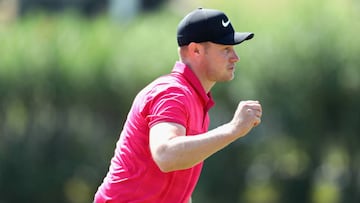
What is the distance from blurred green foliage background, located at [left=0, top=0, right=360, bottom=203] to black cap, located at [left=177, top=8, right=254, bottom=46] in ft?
30.0

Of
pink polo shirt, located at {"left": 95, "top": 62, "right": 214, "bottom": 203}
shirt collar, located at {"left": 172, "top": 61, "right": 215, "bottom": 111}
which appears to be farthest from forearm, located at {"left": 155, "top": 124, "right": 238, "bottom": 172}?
shirt collar, located at {"left": 172, "top": 61, "right": 215, "bottom": 111}

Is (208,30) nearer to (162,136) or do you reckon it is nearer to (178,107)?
(178,107)

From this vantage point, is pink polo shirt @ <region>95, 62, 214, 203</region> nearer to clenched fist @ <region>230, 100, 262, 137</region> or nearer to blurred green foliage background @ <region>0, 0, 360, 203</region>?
clenched fist @ <region>230, 100, 262, 137</region>

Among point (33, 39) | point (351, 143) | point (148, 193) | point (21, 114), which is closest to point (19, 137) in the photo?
point (21, 114)

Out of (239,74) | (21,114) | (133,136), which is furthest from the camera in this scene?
(21,114)

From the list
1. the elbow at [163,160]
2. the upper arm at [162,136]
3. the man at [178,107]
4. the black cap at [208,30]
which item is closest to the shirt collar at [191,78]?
the man at [178,107]

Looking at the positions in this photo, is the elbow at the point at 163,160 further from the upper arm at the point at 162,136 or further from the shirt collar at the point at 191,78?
the shirt collar at the point at 191,78

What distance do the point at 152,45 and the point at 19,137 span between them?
2271 mm

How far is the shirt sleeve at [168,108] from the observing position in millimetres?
5230

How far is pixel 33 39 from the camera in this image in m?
15.7

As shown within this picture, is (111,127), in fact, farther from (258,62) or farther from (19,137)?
(258,62)

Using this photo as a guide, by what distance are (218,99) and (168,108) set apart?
32.4 feet

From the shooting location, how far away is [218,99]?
15.1m

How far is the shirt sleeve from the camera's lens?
5230 mm
